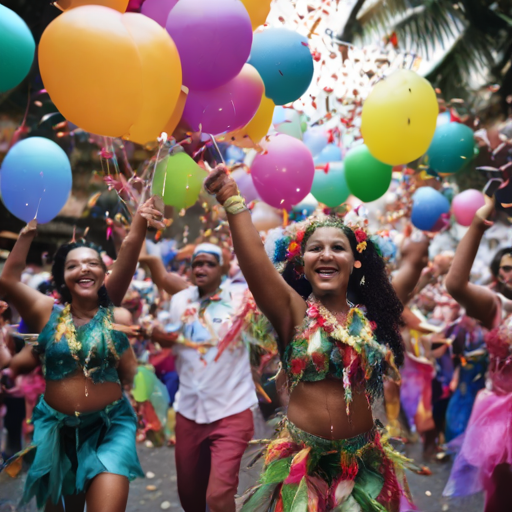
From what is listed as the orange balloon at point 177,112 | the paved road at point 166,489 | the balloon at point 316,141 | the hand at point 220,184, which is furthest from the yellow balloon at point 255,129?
the paved road at point 166,489

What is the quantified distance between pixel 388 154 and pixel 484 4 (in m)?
7.83

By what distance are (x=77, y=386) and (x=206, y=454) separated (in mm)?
1201

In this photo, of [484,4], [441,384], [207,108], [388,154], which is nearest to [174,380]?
[441,384]

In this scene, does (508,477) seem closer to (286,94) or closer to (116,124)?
(286,94)

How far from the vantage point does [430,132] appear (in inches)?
161

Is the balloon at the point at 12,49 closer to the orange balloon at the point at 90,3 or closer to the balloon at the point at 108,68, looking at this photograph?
the orange balloon at the point at 90,3

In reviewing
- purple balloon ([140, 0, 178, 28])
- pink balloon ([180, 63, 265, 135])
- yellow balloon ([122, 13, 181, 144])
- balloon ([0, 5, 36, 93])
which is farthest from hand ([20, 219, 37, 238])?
purple balloon ([140, 0, 178, 28])

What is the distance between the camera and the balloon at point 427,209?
5215mm

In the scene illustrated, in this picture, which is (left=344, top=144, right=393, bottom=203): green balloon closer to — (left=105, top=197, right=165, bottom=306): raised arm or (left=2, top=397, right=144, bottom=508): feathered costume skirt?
(left=105, top=197, right=165, bottom=306): raised arm

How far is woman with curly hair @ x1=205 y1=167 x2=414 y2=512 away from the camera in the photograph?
244 cm

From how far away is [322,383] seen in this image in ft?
8.54

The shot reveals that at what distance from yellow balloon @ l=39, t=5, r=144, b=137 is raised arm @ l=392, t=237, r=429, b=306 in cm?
184

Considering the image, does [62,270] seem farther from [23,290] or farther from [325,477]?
[325,477]

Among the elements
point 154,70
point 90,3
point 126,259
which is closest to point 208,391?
point 126,259
